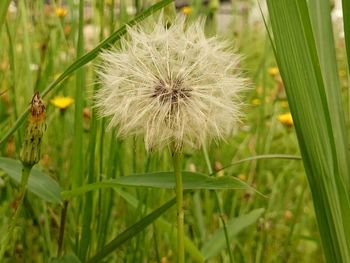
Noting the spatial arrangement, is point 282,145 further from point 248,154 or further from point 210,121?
point 210,121

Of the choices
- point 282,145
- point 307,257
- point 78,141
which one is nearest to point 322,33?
point 78,141

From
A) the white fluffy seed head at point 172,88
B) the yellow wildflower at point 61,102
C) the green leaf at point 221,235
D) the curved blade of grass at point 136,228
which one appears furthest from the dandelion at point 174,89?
the yellow wildflower at point 61,102

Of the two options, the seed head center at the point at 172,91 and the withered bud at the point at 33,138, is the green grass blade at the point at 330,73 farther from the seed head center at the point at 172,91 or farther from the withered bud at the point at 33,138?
the withered bud at the point at 33,138

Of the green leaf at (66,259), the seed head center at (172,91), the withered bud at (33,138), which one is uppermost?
the seed head center at (172,91)

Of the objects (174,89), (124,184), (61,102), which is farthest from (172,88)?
(61,102)

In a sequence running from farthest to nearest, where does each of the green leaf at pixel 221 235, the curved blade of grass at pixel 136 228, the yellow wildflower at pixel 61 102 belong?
the yellow wildflower at pixel 61 102, the green leaf at pixel 221 235, the curved blade of grass at pixel 136 228

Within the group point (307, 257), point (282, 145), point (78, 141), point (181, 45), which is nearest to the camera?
point (181, 45)

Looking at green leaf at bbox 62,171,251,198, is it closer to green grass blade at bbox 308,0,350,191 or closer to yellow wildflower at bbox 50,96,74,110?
green grass blade at bbox 308,0,350,191
